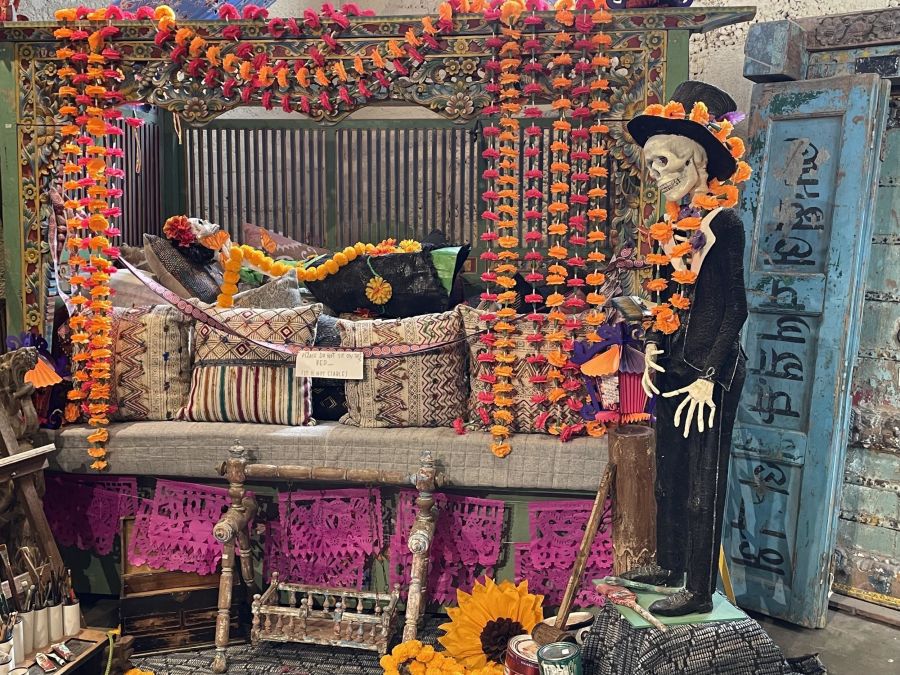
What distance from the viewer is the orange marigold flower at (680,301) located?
340cm

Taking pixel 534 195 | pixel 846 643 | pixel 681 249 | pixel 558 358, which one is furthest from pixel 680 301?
pixel 846 643

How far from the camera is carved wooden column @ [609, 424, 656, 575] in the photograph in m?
3.59

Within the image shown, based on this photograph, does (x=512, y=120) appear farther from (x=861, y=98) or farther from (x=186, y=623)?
(x=186, y=623)

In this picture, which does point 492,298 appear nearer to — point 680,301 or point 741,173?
point 680,301

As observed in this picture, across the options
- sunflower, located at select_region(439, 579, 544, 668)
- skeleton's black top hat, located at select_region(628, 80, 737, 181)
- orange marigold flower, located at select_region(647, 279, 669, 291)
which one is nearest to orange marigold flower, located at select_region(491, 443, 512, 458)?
sunflower, located at select_region(439, 579, 544, 668)

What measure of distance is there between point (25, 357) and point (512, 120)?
2.25 m

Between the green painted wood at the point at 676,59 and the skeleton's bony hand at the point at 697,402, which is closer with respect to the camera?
the skeleton's bony hand at the point at 697,402

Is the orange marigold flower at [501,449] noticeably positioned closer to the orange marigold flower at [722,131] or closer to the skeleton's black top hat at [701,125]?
the skeleton's black top hat at [701,125]

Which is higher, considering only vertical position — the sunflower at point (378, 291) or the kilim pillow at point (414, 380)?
the sunflower at point (378, 291)

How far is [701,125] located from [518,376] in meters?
1.38

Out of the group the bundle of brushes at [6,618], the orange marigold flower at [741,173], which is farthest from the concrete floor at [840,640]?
the orange marigold flower at [741,173]

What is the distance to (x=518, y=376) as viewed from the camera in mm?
4117

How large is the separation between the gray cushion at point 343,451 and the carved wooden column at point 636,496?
36 cm

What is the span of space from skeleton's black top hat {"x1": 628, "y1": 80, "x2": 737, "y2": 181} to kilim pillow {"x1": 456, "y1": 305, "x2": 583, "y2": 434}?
1077 millimetres
